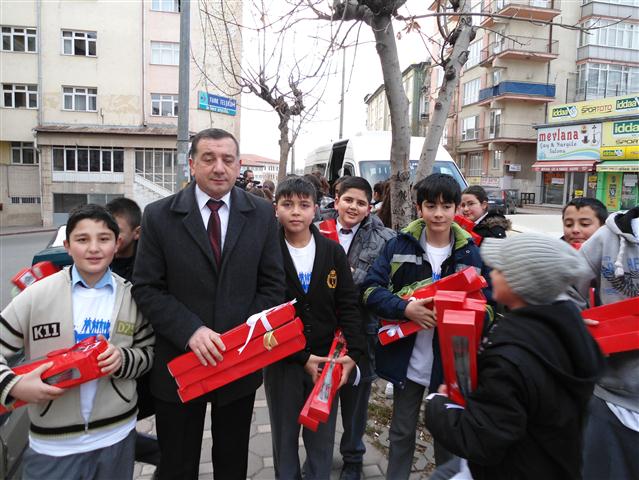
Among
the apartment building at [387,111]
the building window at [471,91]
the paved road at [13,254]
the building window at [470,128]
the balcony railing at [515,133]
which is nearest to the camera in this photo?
the paved road at [13,254]

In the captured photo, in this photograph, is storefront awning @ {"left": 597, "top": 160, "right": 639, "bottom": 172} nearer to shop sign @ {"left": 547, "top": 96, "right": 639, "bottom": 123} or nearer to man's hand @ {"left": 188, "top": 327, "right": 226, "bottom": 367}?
shop sign @ {"left": 547, "top": 96, "right": 639, "bottom": 123}

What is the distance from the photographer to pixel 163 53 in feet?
78.5

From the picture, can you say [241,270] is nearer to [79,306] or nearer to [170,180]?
[79,306]

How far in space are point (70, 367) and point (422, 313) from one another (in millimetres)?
1628

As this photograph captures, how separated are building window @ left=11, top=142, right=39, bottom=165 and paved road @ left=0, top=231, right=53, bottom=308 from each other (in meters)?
5.86

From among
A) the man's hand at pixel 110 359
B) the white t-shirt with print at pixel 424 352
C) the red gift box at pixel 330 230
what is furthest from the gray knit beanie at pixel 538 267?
the red gift box at pixel 330 230

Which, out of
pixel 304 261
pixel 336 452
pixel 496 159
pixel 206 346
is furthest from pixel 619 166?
pixel 206 346

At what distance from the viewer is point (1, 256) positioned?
12695 millimetres

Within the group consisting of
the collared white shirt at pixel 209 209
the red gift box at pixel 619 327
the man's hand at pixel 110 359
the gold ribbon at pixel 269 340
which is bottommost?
the man's hand at pixel 110 359

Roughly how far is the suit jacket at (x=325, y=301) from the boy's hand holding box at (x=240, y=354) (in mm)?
472

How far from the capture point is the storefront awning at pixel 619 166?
24856mm

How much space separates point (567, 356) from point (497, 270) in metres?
0.33

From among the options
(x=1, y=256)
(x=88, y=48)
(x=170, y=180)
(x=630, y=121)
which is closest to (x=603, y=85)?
(x=630, y=121)

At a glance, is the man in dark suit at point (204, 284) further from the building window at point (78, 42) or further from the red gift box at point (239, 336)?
the building window at point (78, 42)
